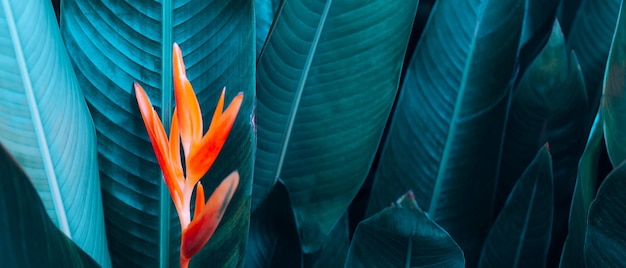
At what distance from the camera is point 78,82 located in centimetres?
59

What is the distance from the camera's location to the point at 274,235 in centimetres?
71

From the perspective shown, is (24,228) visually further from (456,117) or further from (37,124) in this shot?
(456,117)

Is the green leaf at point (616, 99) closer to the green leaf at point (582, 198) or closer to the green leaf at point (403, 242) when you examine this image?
the green leaf at point (582, 198)

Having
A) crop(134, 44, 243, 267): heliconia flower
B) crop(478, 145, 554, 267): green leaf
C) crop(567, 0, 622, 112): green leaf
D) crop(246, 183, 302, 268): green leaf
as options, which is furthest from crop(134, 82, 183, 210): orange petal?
crop(567, 0, 622, 112): green leaf

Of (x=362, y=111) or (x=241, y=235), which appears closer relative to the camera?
(x=241, y=235)

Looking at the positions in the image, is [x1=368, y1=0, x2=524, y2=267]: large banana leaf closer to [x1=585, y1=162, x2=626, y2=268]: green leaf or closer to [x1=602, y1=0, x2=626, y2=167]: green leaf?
[x1=602, y1=0, x2=626, y2=167]: green leaf

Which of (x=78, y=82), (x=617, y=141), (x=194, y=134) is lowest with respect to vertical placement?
(x=617, y=141)

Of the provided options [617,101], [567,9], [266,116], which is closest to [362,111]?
[266,116]

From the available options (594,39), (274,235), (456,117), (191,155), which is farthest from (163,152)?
(594,39)

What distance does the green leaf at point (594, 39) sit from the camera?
0.85 meters

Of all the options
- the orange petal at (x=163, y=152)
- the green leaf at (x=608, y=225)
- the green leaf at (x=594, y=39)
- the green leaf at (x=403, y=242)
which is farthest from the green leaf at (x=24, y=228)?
the green leaf at (x=594, y=39)

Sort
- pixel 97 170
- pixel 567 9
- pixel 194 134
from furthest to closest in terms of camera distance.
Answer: pixel 567 9
pixel 97 170
pixel 194 134

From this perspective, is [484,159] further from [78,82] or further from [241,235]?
[78,82]

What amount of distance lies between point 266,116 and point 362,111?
3.9 inches
